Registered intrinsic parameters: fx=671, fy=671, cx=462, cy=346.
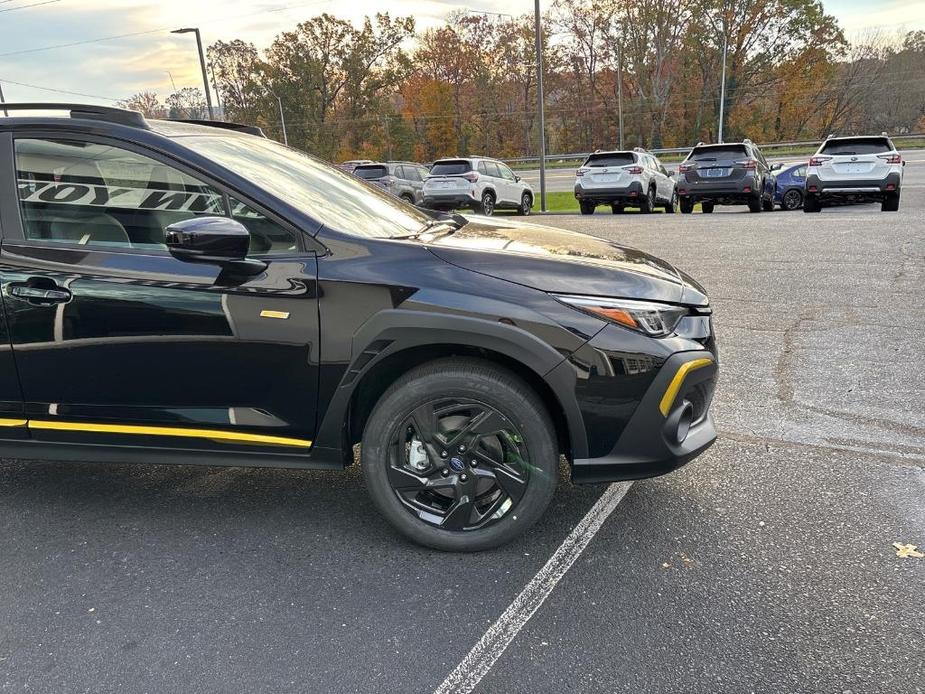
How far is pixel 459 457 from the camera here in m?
2.68

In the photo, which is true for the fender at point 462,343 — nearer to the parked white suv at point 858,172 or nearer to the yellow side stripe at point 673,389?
the yellow side stripe at point 673,389

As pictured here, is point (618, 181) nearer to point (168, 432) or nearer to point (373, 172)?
point (373, 172)

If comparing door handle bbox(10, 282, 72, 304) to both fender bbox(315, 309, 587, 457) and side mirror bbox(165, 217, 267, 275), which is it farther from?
fender bbox(315, 309, 587, 457)

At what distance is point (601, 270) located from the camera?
270 cm

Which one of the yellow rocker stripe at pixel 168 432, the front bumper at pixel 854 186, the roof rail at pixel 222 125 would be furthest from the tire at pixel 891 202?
the yellow rocker stripe at pixel 168 432

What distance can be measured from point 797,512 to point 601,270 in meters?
1.43

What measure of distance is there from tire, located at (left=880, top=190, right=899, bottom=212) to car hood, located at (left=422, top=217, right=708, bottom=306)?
43.9 feet

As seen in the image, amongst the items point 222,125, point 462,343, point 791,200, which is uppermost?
point 222,125

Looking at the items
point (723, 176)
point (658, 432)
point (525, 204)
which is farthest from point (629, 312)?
point (525, 204)

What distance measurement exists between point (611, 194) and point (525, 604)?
15605 mm

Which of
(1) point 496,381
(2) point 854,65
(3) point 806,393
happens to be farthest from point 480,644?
(2) point 854,65

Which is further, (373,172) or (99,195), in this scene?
(373,172)

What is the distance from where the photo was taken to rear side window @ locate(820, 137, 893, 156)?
13.9 m

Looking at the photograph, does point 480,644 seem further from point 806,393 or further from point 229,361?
point 806,393
